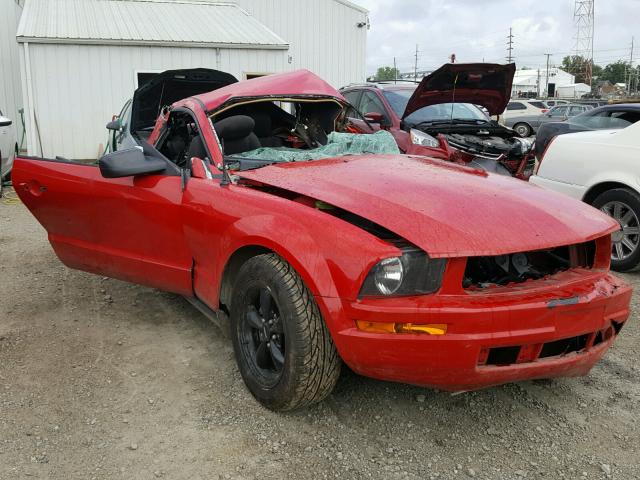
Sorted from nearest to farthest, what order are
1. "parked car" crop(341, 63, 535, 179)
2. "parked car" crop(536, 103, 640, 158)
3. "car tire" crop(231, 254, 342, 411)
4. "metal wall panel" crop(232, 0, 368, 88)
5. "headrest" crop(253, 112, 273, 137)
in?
"car tire" crop(231, 254, 342, 411) < "headrest" crop(253, 112, 273, 137) < "parked car" crop(341, 63, 535, 179) < "parked car" crop(536, 103, 640, 158) < "metal wall panel" crop(232, 0, 368, 88)

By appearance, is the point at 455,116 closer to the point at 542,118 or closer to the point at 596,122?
Answer: the point at 596,122

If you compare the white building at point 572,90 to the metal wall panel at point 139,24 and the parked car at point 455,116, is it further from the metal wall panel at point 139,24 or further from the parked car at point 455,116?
the parked car at point 455,116

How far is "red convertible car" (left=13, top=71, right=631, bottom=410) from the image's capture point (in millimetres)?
2359

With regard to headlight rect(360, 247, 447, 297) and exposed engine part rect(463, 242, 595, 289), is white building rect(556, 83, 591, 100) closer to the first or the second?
exposed engine part rect(463, 242, 595, 289)

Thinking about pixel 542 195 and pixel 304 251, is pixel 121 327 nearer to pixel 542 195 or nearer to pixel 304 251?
pixel 304 251

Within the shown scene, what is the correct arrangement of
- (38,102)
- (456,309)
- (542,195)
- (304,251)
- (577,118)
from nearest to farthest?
(456,309)
(304,251)
(542,195)
(577,118)
(38,102)

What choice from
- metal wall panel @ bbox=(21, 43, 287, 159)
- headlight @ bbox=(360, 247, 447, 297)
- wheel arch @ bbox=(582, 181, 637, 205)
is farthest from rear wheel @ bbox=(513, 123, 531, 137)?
headlight @ bbox=(360, 247, 447, 297)

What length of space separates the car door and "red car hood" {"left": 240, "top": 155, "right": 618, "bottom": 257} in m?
0.62

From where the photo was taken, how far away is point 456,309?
2.30 meters

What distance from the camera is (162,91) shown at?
5.95m

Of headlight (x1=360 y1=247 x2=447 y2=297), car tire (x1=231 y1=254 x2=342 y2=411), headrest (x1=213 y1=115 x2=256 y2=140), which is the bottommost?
car tire (x1=231 y1=254 x2=342 y2=411)

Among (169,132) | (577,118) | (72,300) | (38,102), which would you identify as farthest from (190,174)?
(38,102)

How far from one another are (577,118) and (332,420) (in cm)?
726

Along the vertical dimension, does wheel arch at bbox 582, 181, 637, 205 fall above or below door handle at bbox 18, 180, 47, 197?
below
